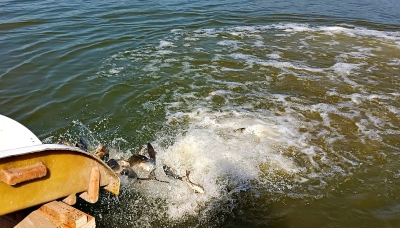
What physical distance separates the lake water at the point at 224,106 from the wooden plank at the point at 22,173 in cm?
249

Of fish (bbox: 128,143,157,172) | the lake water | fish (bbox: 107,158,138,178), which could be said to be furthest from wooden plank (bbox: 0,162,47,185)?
fish (bbox: 128,143,157,172)

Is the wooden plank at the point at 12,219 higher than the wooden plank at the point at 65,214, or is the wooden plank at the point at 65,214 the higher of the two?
the wooden plank at the point at 65,214

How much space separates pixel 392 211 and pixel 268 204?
1.98m

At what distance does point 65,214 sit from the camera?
11.0ft

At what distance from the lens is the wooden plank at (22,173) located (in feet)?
9.32

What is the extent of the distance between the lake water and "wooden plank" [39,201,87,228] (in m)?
1.94

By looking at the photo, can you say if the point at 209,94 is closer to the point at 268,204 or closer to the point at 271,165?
the point at 271,165

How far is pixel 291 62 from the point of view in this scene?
11.5 meters

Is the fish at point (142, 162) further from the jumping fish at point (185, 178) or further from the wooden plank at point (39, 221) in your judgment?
the wooden plank at point (39, 221)

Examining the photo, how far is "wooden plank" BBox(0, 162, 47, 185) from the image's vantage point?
112 inches

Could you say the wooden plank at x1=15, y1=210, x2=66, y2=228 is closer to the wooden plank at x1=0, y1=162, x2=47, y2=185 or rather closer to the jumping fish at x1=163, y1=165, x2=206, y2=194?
the wooden plank at x1=0, y1=162, x2=47, y2=185

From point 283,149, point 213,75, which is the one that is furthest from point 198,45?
point 283,149

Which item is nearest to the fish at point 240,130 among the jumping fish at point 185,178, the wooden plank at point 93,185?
the jumping fish at point 185,178

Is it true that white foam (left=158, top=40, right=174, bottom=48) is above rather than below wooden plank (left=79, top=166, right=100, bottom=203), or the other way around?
below
